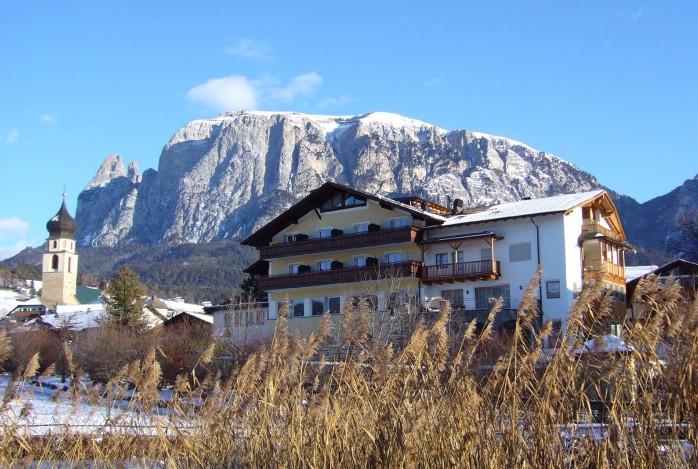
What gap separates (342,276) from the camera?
4669cm

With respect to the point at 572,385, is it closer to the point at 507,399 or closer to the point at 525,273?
the point at 507,399

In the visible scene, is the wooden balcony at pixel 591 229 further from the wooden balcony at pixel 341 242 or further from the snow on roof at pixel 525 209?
the wooden balcony at pixel 341 242

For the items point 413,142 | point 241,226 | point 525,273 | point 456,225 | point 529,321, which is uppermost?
point 413,142

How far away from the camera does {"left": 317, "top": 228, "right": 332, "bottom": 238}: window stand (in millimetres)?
49991

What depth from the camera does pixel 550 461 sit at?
4773 mm

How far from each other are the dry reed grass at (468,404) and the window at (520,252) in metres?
36.8

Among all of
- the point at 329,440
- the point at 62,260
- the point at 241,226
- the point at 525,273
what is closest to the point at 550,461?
the point at 329,440

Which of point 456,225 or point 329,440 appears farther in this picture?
point 456,225

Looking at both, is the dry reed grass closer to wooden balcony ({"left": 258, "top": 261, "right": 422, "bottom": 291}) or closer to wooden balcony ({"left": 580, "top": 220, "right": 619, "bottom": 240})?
wooden balcony ({"left": 258, "top": 261, "right": 422, "bottom": 291})

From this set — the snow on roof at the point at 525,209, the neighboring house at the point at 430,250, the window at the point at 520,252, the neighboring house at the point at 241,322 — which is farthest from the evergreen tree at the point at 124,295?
the window at the point at 520,252

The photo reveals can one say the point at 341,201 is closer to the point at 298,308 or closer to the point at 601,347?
the point at 298,308

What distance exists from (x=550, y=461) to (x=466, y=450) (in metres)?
0.50

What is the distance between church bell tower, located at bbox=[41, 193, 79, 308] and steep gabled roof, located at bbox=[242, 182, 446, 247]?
8263 cm

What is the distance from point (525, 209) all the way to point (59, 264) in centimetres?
9881
